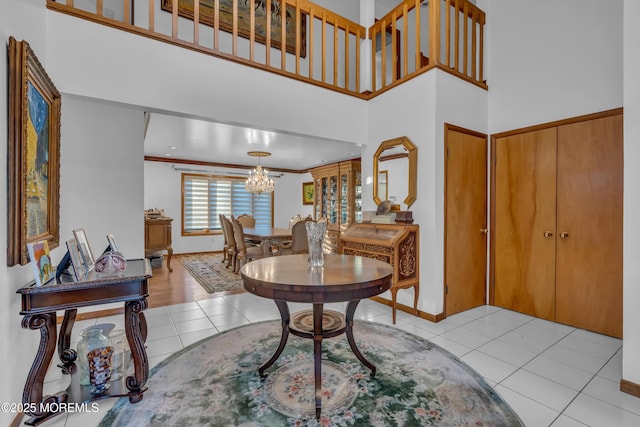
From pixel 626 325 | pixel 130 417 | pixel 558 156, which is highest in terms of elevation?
pixel 558 156

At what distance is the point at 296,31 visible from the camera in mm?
3854

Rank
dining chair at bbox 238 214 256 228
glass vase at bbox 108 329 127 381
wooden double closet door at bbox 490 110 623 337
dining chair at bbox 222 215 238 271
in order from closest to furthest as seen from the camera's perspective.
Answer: glass vase at bbox 108 329 127 381, wooden double closet door at bbox 490 110 623 337, dining chair at bbox 222 215 238 271, dining chair at bbox 238 214 256 228

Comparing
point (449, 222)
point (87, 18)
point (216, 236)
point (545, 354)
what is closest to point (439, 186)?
point (449, 222)

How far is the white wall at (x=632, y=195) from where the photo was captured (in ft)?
6.08

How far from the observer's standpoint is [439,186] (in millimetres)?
3105

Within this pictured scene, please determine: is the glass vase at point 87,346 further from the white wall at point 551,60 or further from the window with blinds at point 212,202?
the window with blinds at point 212,202

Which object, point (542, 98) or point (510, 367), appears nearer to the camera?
point (510, 367)

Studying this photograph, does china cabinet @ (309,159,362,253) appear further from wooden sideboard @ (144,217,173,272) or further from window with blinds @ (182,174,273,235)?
wooden sideboard @ (144,217,173,272)

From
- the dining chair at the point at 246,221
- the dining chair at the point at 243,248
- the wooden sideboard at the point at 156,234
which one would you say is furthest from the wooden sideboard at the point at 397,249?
the dining chair at the point at 246,221

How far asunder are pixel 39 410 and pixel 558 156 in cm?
433

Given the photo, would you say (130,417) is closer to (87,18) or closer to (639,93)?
(87,18)

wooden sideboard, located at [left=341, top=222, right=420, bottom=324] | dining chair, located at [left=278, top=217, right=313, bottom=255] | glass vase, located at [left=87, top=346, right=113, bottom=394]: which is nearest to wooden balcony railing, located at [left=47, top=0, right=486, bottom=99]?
wooden sideboard, located at [left=341, top=222, right=420, bottom=324]

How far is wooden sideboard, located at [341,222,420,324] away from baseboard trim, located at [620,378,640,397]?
5.19 feet

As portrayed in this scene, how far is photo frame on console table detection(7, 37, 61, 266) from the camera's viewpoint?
150 cm
